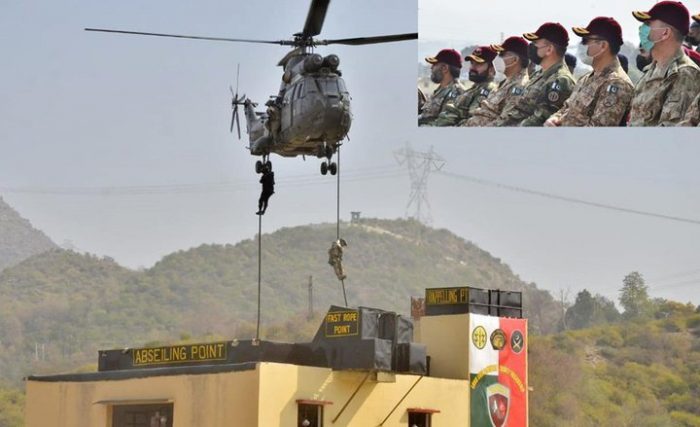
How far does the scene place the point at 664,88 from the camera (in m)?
88.1

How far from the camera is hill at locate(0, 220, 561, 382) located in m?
116

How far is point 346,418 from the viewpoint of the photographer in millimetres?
42281

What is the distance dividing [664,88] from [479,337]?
4471 cm

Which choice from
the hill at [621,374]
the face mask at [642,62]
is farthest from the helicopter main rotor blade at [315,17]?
the hill at [621,374]

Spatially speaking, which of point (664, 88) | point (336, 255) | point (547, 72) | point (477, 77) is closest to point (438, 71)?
point (477, 77)

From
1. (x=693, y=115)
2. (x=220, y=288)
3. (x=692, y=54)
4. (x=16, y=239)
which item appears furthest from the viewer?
(x=16, y=239)

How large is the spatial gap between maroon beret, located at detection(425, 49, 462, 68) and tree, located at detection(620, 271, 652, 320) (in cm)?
4524

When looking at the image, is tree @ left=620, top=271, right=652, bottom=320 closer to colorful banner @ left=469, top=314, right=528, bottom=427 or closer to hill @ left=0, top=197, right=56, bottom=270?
hill @ left=0, top=197, right=56, bottom=270

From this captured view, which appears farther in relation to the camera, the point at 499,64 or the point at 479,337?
the point at 499,64

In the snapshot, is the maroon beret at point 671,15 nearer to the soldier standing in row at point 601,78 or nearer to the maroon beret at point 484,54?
the soldier standing in row at point 601,78

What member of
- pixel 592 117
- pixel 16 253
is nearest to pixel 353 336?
pixel 592 117

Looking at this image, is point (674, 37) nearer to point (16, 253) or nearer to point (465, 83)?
point (465, 83)

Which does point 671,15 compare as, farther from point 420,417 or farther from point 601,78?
point 420,417

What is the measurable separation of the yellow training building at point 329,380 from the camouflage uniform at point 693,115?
4882cm
